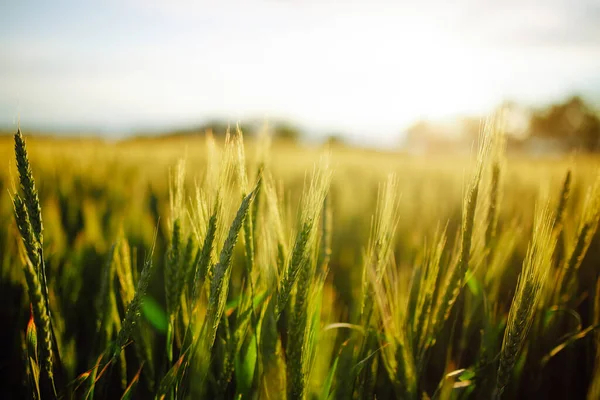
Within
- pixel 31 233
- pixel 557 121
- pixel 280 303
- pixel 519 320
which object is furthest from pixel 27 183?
pixel 557 121

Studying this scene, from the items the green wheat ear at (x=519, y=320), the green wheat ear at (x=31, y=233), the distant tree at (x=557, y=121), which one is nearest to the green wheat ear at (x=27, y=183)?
the green wheat ear at (x=31, y=233)

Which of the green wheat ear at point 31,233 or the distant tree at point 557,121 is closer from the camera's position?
the green wheat ear at point 31,233

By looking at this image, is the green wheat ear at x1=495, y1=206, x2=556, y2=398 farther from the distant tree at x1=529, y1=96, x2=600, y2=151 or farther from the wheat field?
the distant tree at x1=529, y1=96, x2=600, y2=151

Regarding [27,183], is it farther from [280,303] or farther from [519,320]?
[519,320]

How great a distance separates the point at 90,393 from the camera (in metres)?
0.67

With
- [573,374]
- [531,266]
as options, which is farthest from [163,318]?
[573,374]

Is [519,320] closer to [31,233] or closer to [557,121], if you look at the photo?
[31,233]

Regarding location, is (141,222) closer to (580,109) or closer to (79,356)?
(79,356)

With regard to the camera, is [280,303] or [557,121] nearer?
[280,303]

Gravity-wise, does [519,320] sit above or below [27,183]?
below

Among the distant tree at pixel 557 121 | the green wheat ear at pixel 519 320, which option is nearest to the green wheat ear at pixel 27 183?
the green wheat ear at pixel 519 320

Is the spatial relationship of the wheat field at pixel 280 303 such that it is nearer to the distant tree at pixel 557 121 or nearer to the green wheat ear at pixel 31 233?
the green wheat ear at pixel 31 233

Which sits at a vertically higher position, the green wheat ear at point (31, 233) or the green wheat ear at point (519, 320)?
the green wheat ear at point (31, 233)

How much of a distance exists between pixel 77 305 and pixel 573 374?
57.9 inches
